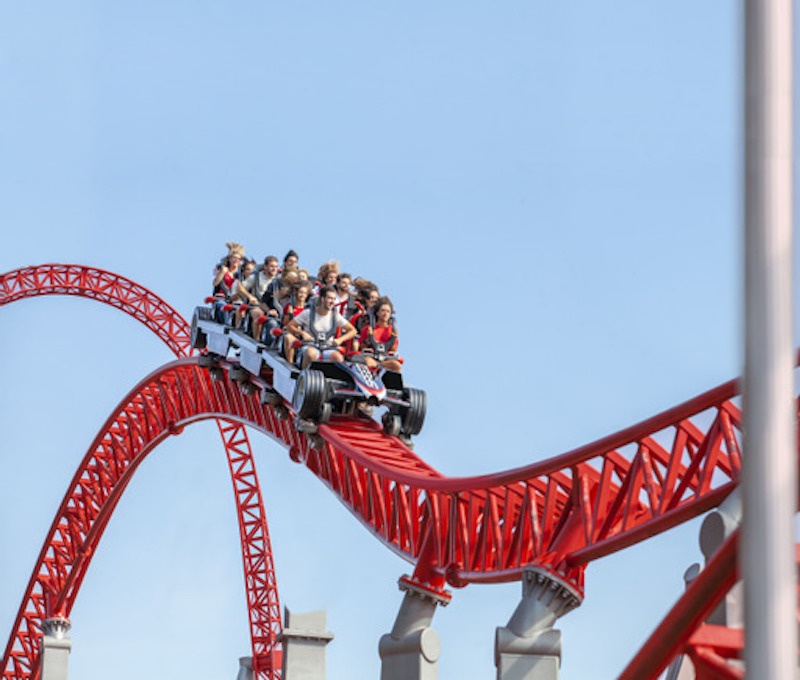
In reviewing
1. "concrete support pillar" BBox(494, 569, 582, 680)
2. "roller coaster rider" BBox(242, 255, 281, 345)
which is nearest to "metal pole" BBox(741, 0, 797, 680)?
"concrete support pillar" BBox(494, 569, 582, 680)

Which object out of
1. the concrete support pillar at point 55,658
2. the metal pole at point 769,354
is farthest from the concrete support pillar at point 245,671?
the metal pole at point 769,354

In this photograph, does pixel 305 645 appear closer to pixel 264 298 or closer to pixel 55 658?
pixel 264 298

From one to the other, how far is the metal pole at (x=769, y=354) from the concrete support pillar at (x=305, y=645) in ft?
19.8

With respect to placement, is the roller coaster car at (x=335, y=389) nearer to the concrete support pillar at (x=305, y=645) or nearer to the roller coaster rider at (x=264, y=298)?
the roller coaster rider at (x=264, y=298)

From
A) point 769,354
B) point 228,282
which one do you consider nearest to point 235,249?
point 228,282

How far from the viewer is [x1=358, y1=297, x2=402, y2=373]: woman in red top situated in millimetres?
16031

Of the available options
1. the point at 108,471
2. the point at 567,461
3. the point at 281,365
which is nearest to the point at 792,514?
the point at 567,461

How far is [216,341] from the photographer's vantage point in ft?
59.0

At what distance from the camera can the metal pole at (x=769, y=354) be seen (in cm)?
347

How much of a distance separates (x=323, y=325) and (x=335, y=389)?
0.87 metres

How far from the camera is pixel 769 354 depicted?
3584 mm

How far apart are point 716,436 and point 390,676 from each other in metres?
2.81

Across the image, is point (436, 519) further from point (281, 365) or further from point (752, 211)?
point (752, 211)

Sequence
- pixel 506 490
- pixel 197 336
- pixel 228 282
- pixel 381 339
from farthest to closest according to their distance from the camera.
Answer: pixel 197 336 < pixel 228 282 < pixel 381 339 < pixel 506 490
